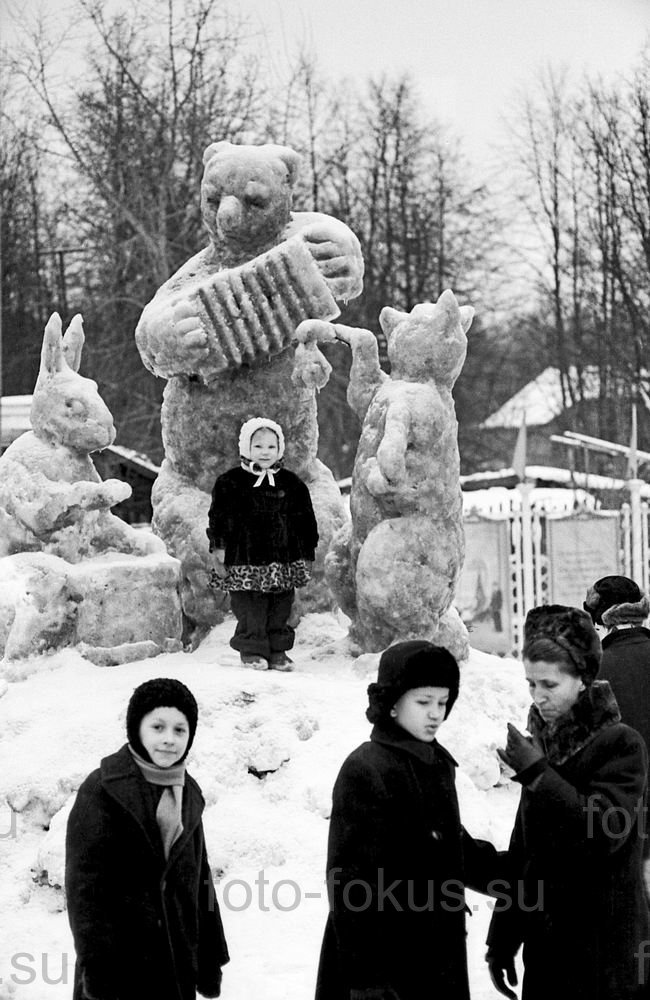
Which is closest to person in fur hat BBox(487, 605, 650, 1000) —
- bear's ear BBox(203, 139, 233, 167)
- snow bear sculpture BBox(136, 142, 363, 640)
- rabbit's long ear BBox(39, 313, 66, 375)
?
snow bear sculpture BBox(136, 142, 363, 640)

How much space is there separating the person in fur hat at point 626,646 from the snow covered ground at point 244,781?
1.06 meters

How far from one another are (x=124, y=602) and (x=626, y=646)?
2540mm

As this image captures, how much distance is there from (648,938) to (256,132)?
52.8ft

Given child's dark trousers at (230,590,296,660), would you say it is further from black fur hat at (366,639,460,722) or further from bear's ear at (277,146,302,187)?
black fur hat at (366,639,460,722)

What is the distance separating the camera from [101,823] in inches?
132

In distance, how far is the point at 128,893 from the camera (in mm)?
3350

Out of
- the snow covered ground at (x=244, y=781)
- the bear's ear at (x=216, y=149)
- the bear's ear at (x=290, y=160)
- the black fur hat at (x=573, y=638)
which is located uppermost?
the bear's ear at (x=216, y=149)

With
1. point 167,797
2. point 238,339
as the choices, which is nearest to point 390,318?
point 238,339

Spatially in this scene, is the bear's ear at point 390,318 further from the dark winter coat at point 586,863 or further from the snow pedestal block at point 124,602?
the dark winter coat at point 586,863

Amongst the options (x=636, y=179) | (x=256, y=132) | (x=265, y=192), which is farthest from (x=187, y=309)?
(x=636, y=179)

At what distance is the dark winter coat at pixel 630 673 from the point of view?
4.63 meters

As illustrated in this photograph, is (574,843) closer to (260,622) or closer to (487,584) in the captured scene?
(260,622)

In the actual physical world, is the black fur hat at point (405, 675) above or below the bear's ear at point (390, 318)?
below

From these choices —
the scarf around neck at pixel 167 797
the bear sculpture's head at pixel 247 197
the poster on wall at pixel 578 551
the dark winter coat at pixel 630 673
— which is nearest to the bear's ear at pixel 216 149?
the bear sculpture's head at pixel 247 197
